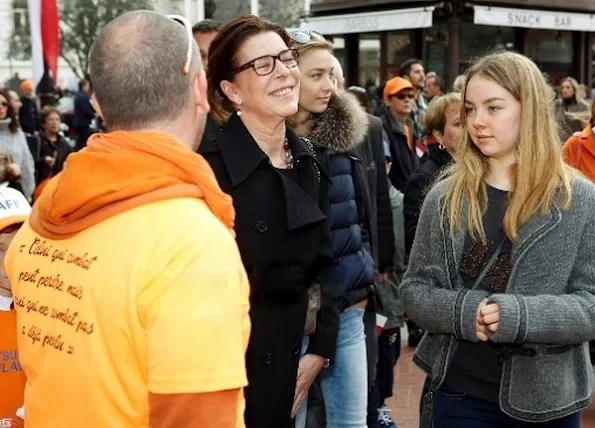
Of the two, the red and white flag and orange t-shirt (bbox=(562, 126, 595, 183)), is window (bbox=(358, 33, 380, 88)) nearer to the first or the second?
the red and white flag

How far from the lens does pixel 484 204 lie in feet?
10.1

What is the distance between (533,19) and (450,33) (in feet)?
5.84

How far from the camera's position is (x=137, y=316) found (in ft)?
5.63

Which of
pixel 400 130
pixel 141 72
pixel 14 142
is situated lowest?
pixel 14 142

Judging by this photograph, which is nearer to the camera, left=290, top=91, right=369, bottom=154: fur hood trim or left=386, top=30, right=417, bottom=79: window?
left=290, top=91, right=369, bottom=154: fur hood trim

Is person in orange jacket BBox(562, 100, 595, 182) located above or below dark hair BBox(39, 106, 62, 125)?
above

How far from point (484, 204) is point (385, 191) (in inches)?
76.3

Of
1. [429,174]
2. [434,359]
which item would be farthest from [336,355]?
[429,174]

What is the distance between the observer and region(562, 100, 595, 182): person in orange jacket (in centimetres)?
499

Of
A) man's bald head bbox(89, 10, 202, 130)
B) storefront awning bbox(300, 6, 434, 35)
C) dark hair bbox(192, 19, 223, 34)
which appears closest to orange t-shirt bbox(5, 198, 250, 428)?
man's bald head bbox(89, 10, 202, 130)

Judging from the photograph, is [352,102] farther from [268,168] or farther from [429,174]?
[429,174]

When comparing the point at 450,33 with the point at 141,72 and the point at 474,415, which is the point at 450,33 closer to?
the point at 474,415

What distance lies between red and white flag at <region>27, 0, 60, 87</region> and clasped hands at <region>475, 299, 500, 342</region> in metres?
5.75

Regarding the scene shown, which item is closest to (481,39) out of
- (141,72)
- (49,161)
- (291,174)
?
(49,161)
